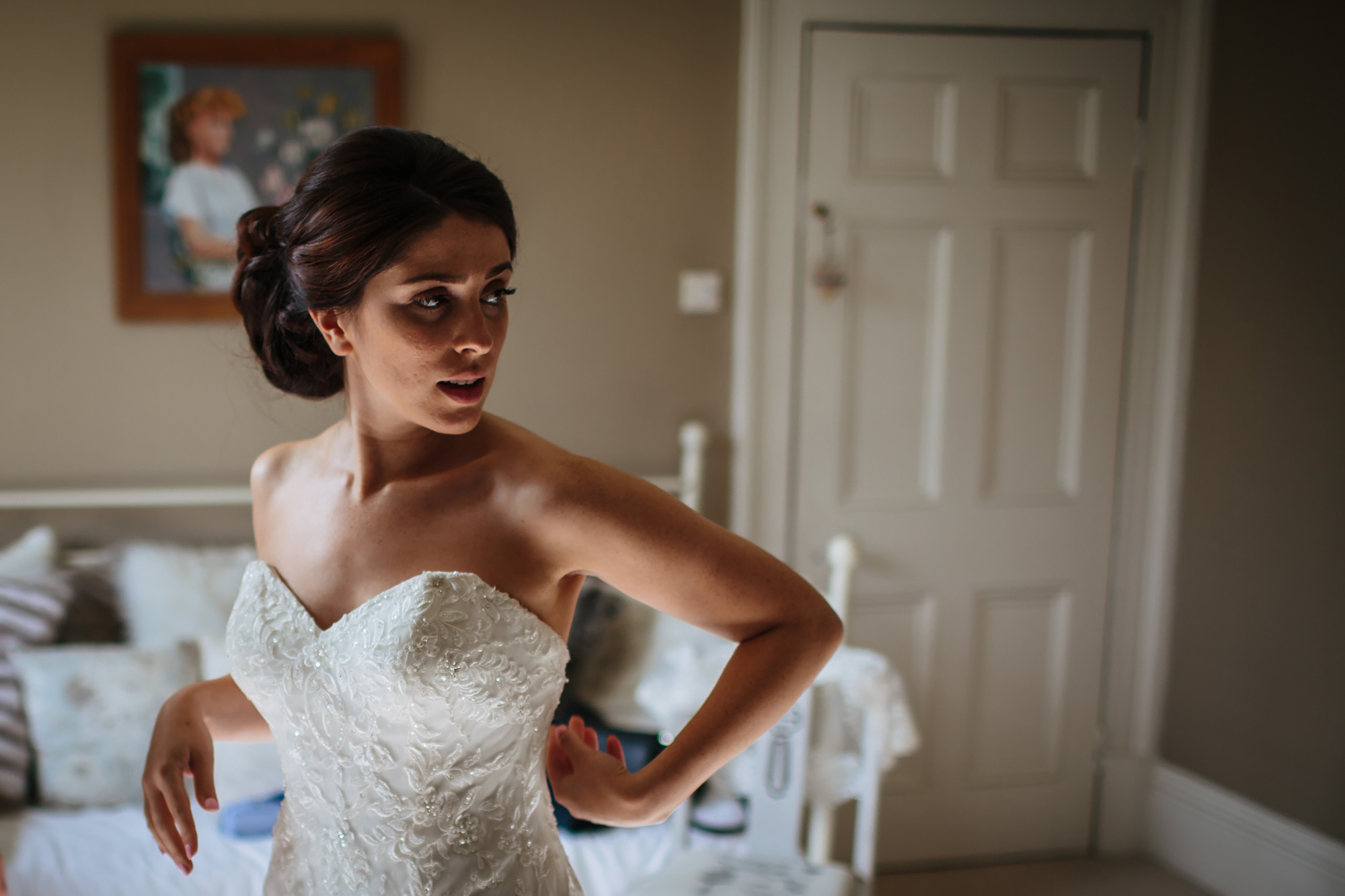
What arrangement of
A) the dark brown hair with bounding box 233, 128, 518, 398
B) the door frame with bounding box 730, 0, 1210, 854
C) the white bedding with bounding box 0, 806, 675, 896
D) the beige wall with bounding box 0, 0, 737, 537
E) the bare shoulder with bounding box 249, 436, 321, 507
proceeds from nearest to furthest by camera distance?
1. the dark brown hair with bounding box 233, 128, 518, 398
2. the bare shoulder with bounding box 249, 436, 321, 507
3. the white bedding with bounding box 0, 806, 675, 896
4. the beige wall with bounding box 0, 0, 737, 537
5. the door frame with bounding box 730, 0, 1210, 854

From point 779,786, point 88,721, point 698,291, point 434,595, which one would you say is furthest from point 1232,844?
point 88,721

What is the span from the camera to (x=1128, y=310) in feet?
9.20

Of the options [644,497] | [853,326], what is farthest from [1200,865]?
[644,497]

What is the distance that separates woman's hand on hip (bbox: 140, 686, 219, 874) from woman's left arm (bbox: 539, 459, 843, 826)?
13.1 inches

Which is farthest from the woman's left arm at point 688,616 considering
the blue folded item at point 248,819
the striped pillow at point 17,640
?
the striped pillow at point 17,640

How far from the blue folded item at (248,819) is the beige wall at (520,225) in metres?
0.86

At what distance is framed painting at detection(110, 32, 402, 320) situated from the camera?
241 cm

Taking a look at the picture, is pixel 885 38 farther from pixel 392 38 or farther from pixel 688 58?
pixel 392 38

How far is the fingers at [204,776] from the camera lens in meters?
0.85

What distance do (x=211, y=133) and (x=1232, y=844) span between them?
3.38m

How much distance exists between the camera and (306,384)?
1.02 meters

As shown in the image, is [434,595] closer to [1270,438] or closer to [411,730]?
[411,730]

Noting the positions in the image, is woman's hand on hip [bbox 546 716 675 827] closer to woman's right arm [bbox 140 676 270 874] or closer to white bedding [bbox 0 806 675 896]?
woman's right arm [bbox 140 676 270 874]

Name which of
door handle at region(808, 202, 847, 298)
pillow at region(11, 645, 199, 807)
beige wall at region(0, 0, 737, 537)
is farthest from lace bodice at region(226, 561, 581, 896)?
door handle at region(808, 202, 847, 298)
